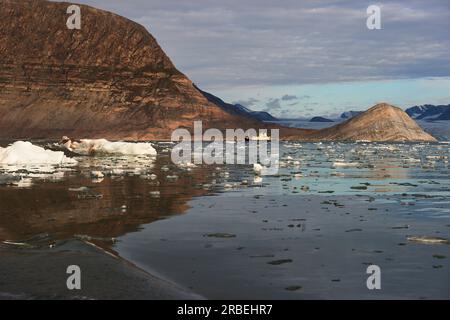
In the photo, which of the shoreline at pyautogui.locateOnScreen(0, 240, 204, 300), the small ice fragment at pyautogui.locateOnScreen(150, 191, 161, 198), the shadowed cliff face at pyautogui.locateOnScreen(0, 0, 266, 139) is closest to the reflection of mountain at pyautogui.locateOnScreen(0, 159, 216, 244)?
the small ice fragment at pyautogui.locateOnScreen(150, 191, 161, 198)

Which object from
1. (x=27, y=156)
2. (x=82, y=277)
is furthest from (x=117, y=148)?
(x=82, y=277)

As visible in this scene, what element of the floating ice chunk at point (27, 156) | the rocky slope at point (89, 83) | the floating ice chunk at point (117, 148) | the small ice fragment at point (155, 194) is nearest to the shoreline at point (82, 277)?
the small ice fragment at point (155, 194)

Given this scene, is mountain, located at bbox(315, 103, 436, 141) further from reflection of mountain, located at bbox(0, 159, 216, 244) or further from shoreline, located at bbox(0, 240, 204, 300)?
shoreline, located at bbox(0, 240, 204, 300)

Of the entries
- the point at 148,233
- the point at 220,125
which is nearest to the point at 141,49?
the point at 220,125

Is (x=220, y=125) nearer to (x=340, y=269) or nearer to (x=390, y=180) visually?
(x=390, y=180)
